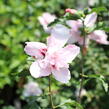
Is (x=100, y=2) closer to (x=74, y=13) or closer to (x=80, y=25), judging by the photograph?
(x=80, y=25)

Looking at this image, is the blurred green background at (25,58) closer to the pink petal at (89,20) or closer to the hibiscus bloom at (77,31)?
the hibiscus bloom at (77,31)

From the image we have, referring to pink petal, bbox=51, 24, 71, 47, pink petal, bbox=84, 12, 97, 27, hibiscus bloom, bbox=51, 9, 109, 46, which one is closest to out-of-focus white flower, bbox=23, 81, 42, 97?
hibiscus bloom, bbox=51, 9, 109, 46

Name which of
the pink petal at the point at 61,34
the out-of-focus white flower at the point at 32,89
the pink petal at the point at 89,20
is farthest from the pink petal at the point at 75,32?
the out-of-focus white flower at the point at 32,89

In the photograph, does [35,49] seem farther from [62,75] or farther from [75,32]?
[75,32]

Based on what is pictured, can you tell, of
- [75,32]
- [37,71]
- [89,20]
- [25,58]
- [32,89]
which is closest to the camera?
[37,71]

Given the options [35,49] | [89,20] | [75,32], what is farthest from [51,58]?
[75,32]

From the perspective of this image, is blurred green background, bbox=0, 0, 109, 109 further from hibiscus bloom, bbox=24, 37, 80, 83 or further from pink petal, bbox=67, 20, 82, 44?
hibiscus bloom, bbox=24, 37, 80, 83
